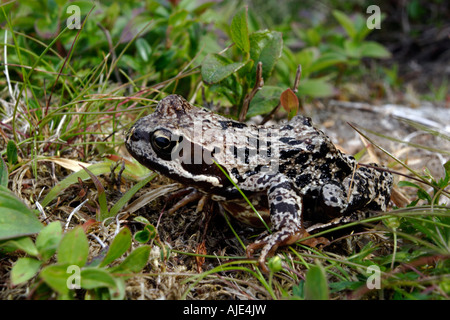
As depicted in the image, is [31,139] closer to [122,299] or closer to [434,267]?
[122,299]

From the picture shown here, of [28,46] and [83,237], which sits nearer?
[83,237]

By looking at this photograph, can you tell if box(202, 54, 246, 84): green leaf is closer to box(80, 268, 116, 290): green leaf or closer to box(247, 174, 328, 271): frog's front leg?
box(247, 174, 328, 271): frog's front leg

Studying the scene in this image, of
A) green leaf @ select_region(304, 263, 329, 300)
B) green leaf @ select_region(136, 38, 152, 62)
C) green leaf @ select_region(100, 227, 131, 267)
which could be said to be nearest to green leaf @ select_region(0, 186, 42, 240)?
green leaf @ select_region(100, 227, 131, 267)

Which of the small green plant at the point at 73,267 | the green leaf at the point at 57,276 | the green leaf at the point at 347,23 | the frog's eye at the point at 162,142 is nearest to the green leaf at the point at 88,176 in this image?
the frog's eye at the point at 162,142

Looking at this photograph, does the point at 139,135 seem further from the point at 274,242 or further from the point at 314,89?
the point at 314,89

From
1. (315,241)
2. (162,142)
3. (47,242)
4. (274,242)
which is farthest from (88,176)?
(315,241)

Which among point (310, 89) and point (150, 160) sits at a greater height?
point (310, 89)

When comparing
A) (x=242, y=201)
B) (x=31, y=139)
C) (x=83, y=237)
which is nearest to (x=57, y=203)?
(x=31, y=139)
